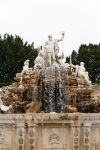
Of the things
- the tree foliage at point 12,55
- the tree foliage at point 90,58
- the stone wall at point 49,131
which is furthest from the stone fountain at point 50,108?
the tree foliage at point 90,58

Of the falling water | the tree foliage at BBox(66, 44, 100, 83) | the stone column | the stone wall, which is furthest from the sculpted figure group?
the tree foliage at BBox(66, 44, 100, 83)

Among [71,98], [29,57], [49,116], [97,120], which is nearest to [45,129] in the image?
[49,116]

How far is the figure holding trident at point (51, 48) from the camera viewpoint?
3509 cm

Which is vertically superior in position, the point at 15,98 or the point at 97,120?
the point at 15,98

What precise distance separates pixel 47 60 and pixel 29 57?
24289 millimetres

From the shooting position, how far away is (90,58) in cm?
6150

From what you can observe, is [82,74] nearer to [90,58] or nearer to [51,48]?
[51,48]

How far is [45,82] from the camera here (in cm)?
3394

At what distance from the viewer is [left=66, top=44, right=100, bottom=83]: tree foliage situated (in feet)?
198

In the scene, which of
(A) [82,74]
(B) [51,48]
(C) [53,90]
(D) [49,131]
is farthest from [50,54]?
(D) [49,131]

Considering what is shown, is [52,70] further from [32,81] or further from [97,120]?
[97,120]

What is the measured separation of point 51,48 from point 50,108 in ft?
13.7

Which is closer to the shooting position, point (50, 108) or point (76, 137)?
point (76, 137)

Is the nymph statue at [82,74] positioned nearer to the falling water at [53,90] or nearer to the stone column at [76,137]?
the falling water at [53,90]
